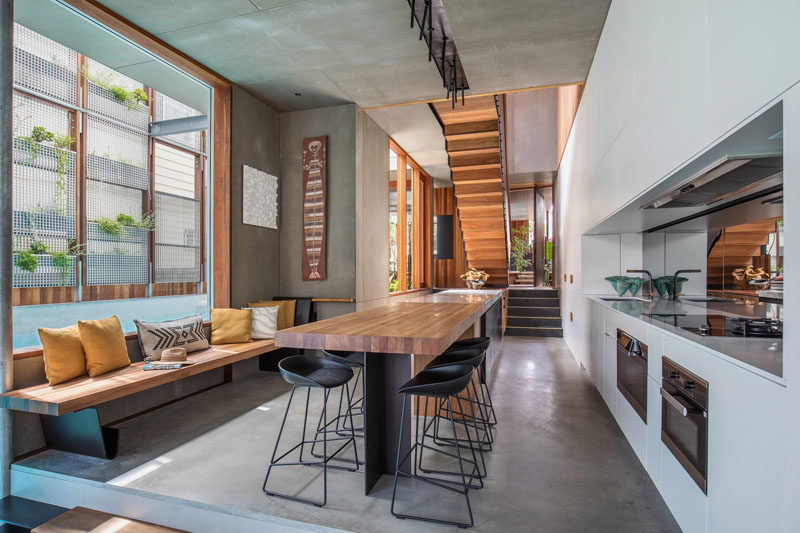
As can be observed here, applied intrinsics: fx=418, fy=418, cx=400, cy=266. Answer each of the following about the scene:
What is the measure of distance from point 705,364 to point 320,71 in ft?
14.2

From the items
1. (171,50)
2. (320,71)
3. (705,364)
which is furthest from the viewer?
(320,71)

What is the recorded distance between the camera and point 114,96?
3920mm

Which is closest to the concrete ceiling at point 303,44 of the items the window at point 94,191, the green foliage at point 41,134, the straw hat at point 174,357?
the window at point 94,191

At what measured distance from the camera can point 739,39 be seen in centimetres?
133

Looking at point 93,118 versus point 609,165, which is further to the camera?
point 93,118

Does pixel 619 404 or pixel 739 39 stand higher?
pixel 739 39

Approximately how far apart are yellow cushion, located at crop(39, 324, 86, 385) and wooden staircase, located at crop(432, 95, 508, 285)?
5.27m

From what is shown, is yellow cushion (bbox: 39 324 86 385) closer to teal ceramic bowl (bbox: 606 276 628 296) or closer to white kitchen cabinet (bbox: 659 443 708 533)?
white kitchen cabinet (bbox: 659 443 708 533)

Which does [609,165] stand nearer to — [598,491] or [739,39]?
[739,39]

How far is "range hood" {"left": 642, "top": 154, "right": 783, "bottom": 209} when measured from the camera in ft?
5.64

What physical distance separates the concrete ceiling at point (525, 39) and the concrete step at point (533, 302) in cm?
458

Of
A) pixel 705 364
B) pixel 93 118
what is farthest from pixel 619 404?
pixel 93 118

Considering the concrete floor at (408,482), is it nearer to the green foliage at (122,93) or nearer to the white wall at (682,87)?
the white wall at (682,87)

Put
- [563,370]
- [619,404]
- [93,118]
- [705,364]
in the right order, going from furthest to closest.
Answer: [563,370] → [93,118] → [619,404] → [705,364]
